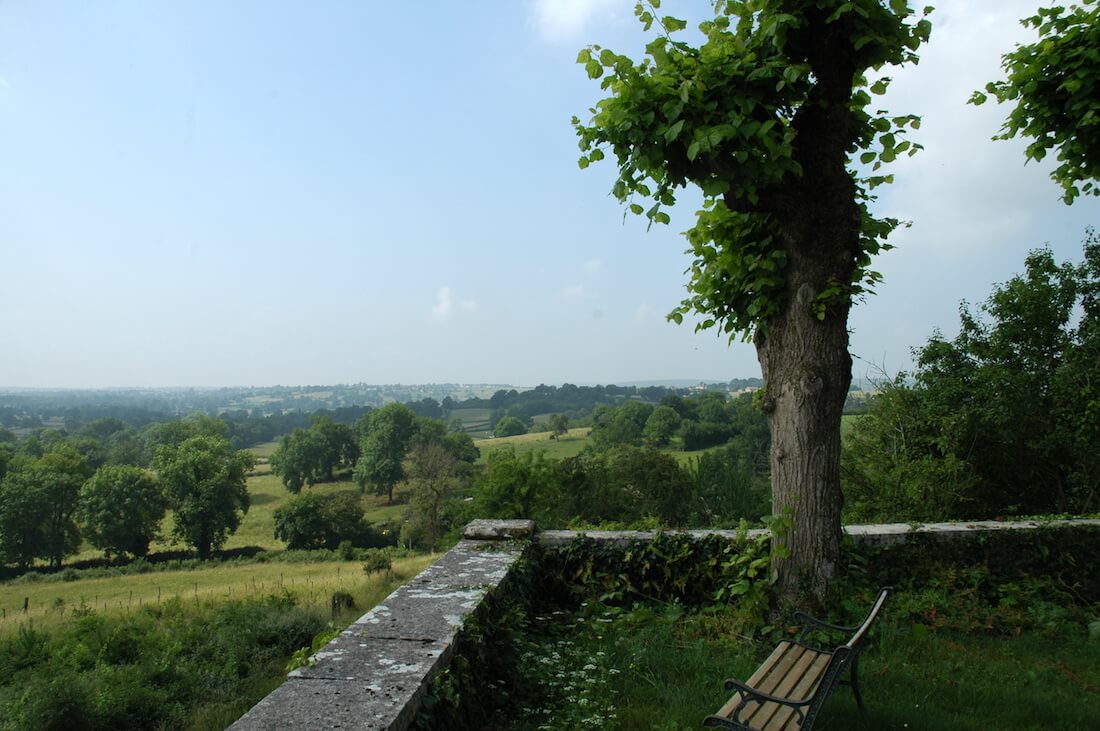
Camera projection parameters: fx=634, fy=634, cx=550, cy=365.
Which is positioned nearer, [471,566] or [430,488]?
[471,566]

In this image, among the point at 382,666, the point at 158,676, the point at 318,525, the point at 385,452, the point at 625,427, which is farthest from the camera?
the point at 385,452

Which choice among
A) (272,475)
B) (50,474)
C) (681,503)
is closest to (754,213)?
(681,503)

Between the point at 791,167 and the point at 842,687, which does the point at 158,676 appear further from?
the point at 791,167

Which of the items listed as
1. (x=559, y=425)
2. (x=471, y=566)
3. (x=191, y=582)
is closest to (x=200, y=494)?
(x=191, y=582)

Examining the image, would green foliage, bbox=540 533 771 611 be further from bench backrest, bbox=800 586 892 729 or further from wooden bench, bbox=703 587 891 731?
bench backrest, bbox=800 586 892 729

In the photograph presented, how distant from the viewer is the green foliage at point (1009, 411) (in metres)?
11.4

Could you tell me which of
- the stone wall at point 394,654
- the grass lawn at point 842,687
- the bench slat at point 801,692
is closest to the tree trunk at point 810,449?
the grass lawn at point 842,687

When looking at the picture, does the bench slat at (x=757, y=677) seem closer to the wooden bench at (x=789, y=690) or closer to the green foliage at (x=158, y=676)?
the wooden bench at (x=789, y=690)

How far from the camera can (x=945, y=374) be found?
43.2 feet

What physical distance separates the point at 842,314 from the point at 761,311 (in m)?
0.57

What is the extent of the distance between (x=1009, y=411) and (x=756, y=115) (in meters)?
10.7

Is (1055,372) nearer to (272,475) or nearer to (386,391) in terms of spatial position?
(272,475)

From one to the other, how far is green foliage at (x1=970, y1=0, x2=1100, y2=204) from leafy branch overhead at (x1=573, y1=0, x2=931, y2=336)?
87.9 inches

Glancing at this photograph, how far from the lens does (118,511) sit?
4753cm
